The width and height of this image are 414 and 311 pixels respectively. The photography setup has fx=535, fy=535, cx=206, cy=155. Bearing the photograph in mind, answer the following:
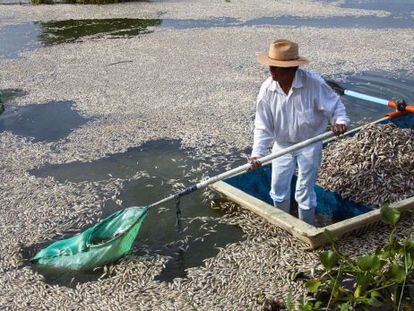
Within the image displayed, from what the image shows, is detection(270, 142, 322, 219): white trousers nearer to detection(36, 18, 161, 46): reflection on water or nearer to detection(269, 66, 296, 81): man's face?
detection(269, 66, 296, 81): man's face

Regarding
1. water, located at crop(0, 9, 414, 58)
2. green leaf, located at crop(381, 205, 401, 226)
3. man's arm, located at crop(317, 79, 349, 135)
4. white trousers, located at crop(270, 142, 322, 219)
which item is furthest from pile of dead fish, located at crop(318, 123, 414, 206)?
water, located at crop(0, 9, 414, 58)

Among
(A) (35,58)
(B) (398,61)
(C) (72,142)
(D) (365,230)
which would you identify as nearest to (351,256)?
(D) (365,230)

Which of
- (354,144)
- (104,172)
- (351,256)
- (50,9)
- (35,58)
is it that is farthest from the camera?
(50,9)

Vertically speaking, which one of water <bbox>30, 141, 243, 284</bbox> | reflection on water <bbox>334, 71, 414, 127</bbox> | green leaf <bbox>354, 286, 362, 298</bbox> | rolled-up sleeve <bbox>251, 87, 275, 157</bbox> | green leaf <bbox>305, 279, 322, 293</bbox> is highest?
rolled-up sleeve <bbox>251, 87, 275, 157</bbox>

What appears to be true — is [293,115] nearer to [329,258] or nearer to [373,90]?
[329,258]

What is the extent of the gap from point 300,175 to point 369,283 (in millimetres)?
1255

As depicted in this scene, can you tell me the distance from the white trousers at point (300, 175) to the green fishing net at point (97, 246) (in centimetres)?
132

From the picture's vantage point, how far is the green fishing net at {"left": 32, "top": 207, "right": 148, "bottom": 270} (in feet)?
16.0

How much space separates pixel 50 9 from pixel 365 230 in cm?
1784

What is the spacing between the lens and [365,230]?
5.11m

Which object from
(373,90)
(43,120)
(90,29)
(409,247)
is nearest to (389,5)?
(90,29)

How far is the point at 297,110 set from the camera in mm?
4789

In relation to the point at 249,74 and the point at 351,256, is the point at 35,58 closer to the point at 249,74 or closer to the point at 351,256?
the point at 249,74

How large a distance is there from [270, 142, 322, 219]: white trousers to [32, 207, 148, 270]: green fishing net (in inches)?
51.9
